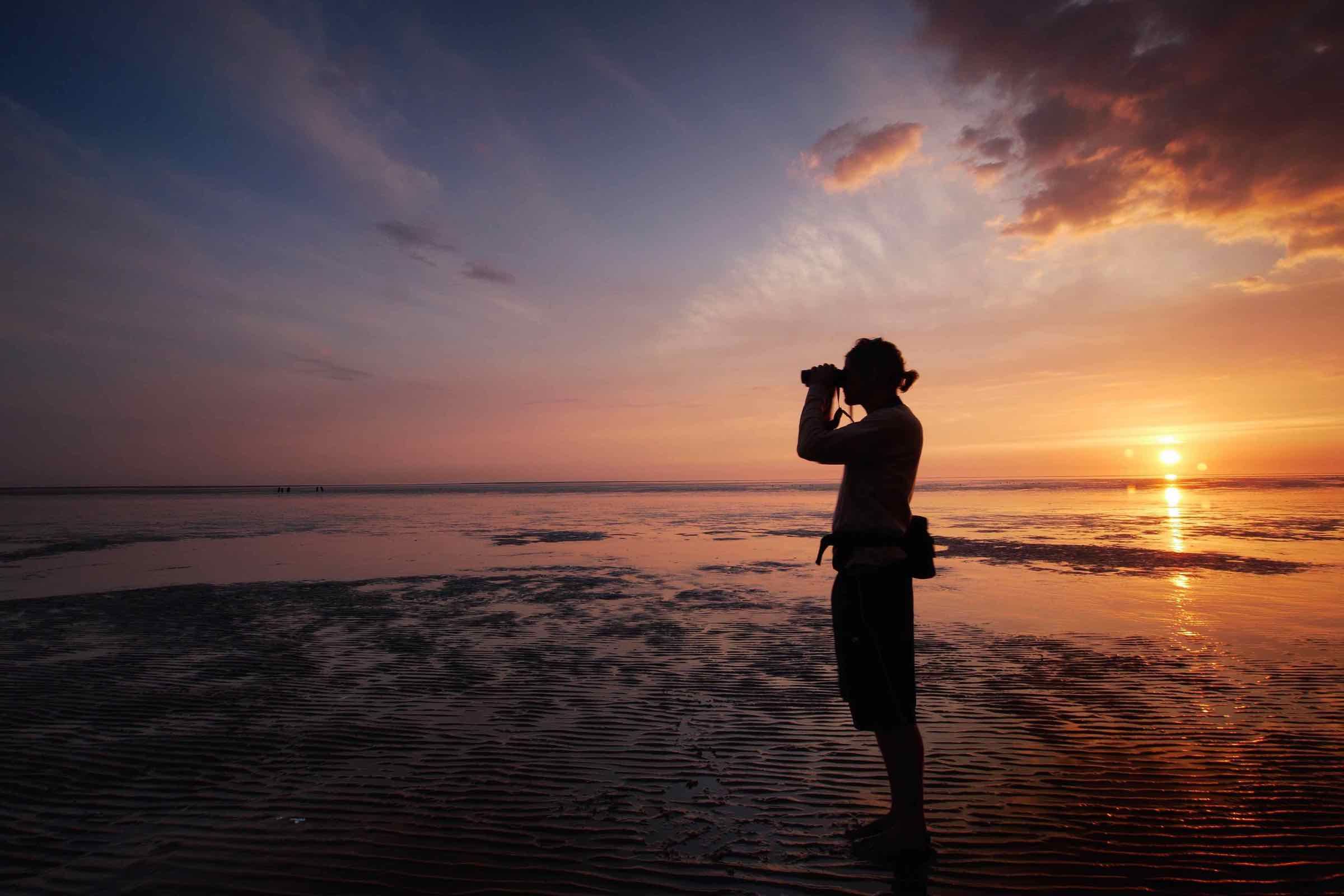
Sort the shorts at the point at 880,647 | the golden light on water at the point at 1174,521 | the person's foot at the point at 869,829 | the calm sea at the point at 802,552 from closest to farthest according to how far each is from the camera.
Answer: the shorts at the point at 880,647 → the person's foot at the point at 869,829 → the calm sea at the point at 802,552 → the golden light on water at the point at 1174,521

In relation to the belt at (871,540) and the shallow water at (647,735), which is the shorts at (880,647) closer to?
the belt at (871,540)

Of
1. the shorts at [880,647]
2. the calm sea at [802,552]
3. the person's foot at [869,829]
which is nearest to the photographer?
Answer: the shorts at [880,647]

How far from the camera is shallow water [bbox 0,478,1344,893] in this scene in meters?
3.68

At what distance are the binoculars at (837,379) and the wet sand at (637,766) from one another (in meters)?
A: 2.58

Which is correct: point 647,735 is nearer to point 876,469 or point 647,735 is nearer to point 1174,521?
point 876,469

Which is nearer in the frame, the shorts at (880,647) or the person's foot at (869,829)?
the shorts at (880,647)

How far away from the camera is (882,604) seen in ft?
11.8

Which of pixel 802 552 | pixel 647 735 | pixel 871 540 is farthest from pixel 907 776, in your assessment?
pixel 802 552

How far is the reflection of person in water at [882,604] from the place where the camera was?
3.60m

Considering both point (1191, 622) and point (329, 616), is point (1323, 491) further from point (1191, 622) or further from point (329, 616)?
point (329, 616)

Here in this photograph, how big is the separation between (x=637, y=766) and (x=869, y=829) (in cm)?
174

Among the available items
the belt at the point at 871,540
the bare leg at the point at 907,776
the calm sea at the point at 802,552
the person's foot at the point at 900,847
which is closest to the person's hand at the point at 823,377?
the belt at the point at 871,540

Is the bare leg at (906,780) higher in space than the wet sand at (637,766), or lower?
higher

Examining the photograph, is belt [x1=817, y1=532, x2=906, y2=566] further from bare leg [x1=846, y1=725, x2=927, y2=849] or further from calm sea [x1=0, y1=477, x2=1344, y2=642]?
calm sea [x1=0, y1=477, x2=1344, y2=642]
